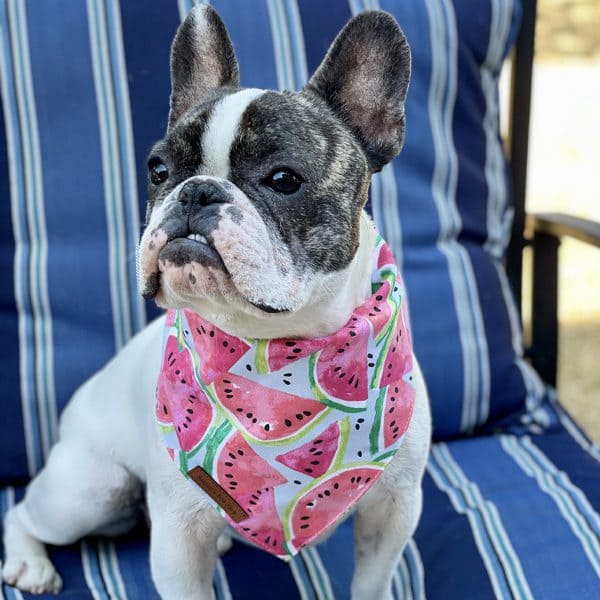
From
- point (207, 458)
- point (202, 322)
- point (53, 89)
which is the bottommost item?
point (207, 458)

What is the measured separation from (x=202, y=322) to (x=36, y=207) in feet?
1.93

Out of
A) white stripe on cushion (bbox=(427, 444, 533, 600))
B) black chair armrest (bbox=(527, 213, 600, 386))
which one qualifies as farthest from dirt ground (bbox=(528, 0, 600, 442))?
white stripe on cushion (bbox=(427, 444, 533, 600))

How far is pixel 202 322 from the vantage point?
3.90 feet

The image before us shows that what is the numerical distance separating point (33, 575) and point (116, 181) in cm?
67

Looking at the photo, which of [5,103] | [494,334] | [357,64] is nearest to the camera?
[357,64]

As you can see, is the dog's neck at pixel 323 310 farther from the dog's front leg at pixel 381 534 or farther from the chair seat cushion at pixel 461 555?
the chair seat cushion at pixel 461 555

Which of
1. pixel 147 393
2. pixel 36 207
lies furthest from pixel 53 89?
pixel 147 393

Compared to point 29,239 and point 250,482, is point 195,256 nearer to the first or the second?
point 250,482

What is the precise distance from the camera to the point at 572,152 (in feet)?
12.3

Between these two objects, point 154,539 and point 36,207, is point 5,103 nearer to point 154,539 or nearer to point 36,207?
point 36,207

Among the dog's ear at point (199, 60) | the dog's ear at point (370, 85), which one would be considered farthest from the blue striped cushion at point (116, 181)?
the dog's ear at point (370, 85)

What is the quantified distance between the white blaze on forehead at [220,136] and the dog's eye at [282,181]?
50 millimetres

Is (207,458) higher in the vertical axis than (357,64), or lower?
lower

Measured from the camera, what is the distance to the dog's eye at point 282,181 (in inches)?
41.1
